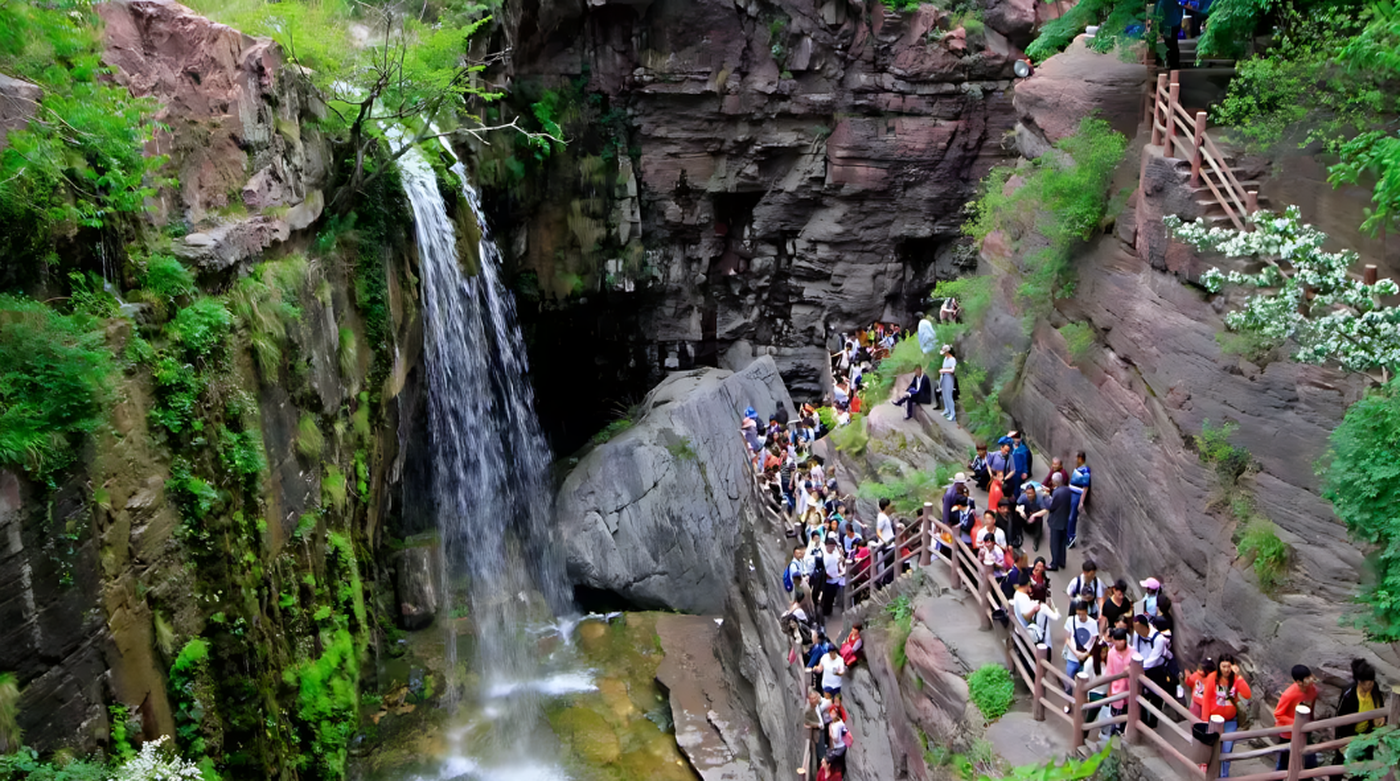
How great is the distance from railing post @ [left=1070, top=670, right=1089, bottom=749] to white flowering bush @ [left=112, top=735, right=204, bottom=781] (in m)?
8.67

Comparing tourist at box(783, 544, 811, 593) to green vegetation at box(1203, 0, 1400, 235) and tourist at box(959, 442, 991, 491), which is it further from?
green vegetation at box(1203, 0, 1400, 235)

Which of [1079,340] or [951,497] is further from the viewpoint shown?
[1079,340]

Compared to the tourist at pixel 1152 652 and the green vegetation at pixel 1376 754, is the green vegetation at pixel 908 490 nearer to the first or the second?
the tourist at pixel 1152 652

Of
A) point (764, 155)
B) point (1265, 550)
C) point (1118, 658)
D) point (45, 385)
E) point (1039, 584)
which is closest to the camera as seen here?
point (45, 385)

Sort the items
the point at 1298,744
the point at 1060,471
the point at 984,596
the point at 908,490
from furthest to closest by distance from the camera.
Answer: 1. the point at 908,490
2. the point at 1060,471
3. the point at 984,596
4. the point at 1298,744

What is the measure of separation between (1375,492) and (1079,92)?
29.7ft

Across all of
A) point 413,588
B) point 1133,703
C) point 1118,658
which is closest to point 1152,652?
point 1118,658

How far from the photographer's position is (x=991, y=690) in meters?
11.1

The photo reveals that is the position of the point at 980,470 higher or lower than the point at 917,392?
lower

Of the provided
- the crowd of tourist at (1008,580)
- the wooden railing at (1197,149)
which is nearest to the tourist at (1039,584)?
the crowd of tourist at (1008,580)

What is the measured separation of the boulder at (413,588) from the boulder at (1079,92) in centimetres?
1499

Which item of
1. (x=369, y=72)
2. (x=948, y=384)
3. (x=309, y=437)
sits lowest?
(x=948, y=384)

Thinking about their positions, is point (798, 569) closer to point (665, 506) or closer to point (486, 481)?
point (665, 506)

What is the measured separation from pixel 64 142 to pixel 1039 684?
11551mm
